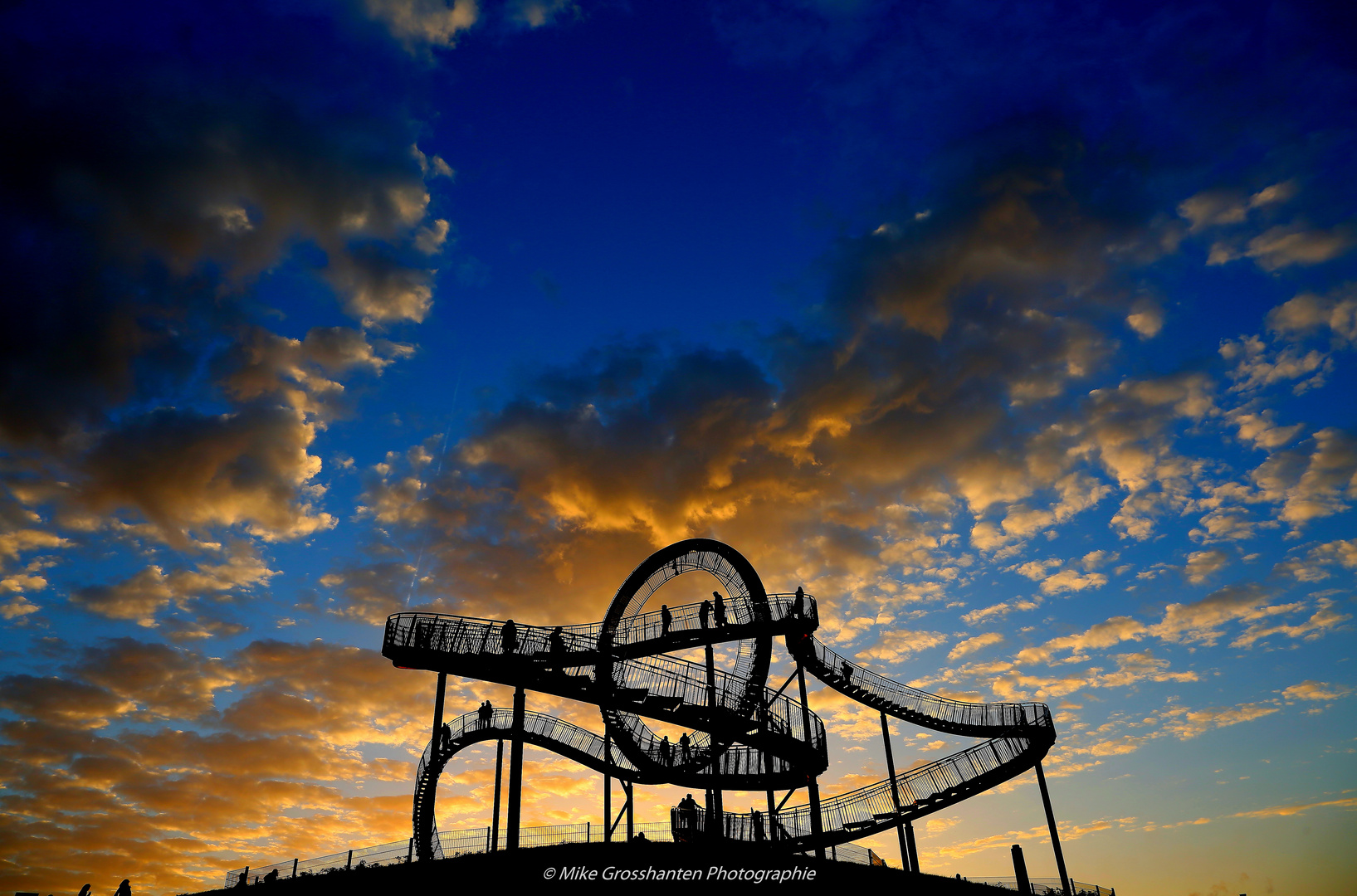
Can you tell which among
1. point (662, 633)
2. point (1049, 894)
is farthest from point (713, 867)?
point (1049, 894)

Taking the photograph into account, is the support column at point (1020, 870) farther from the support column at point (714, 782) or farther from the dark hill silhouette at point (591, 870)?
the support column at point (714, 782)

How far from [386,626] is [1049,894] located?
28057 millimetres

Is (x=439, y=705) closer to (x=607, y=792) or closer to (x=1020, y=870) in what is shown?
(x=607, y=792)

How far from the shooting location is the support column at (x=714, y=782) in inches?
960

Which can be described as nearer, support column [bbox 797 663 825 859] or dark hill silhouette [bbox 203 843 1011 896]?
dark hill silhouette [bbox 203 843 1011 896]

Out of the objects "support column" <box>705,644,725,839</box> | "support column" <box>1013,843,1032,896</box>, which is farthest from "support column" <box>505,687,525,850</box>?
"support column" <box>1013,843,1032,896</box>

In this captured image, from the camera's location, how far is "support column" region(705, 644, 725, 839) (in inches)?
960

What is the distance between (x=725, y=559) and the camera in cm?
2972

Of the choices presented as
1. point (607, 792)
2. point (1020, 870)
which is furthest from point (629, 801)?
point (1020, 870)

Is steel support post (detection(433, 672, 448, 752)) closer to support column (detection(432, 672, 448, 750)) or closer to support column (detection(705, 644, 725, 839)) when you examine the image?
support column (detection(432, 672, 448, 750))

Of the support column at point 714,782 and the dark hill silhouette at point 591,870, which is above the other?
the support column at point 714,782

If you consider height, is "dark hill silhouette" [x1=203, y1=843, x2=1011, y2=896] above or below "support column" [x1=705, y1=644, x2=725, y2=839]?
below

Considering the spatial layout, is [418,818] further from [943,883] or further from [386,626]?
[943,883]

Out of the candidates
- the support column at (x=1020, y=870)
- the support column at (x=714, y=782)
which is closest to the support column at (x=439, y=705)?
the support column at (x=714, y=782)
